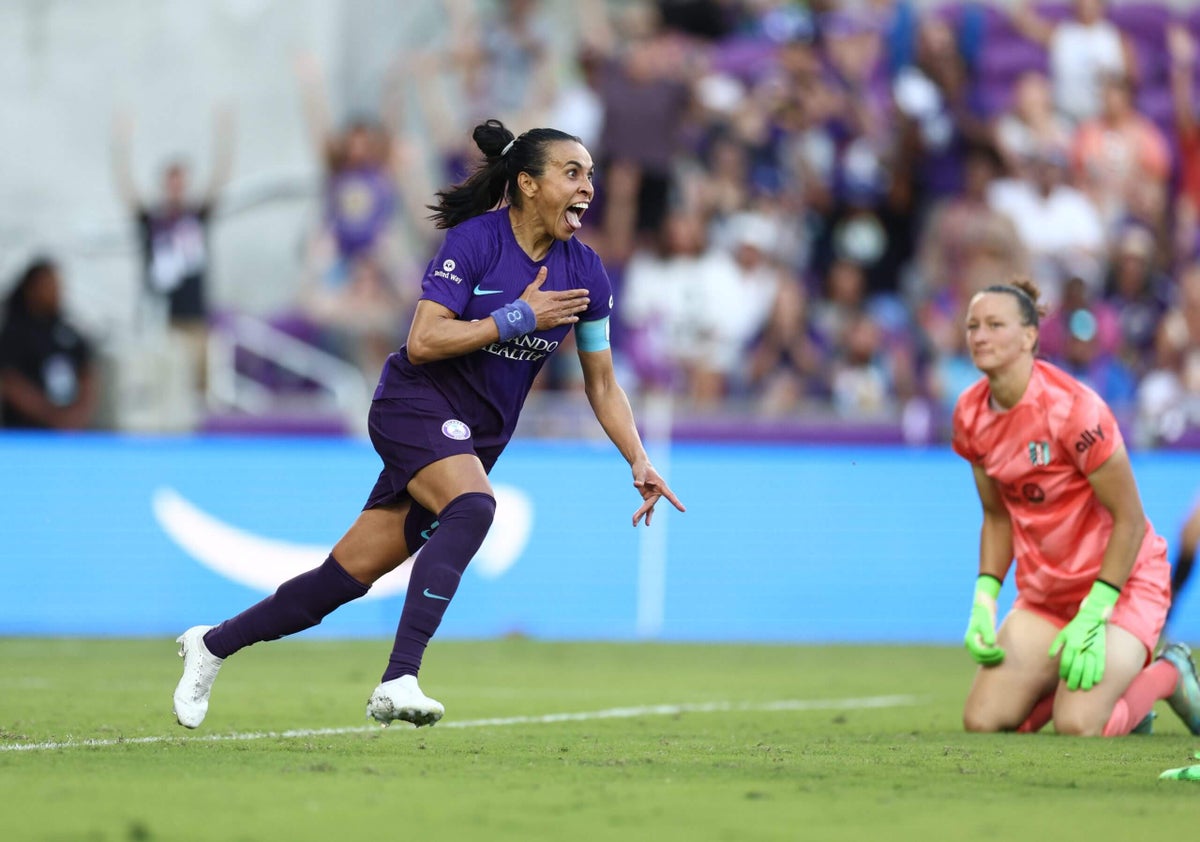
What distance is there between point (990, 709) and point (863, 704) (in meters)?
1.26

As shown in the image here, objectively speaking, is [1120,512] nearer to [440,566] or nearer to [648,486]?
[648,486]

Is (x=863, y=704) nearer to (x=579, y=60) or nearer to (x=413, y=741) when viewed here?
(x=413, y=741)

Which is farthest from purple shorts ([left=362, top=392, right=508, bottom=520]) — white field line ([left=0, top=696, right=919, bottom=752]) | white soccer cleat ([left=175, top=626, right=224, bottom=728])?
white field line ([left=0, top=696, right=919, bottom=752])

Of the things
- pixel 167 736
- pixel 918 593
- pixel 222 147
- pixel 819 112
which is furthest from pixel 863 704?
pixel 222 147

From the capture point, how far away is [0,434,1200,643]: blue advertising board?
1300 centimetres

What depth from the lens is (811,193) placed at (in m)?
16.2

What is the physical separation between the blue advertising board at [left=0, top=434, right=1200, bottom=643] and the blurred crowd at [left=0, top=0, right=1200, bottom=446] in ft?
2.00

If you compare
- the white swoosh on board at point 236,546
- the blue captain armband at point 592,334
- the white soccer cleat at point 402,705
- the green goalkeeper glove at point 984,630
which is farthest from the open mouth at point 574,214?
the white swoosh on board at point 236,546

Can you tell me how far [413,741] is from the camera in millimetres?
6754

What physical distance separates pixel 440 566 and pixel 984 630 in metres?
2.85

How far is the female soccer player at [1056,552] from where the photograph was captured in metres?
7.63

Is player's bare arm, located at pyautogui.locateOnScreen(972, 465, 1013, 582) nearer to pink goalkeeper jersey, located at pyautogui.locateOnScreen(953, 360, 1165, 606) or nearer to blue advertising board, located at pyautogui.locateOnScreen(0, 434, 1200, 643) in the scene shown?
pink goalkeeper jersey, located at pyautogui.locateOnScreen(953, 360, 1165, 606)

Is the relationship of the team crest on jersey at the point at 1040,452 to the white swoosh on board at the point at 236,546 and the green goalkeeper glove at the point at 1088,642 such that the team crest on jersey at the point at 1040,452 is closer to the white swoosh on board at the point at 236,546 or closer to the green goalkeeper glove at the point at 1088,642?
the green goalkeeper glove at the point at 1088,642

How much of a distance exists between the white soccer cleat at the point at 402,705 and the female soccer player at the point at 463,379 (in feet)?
1.09
